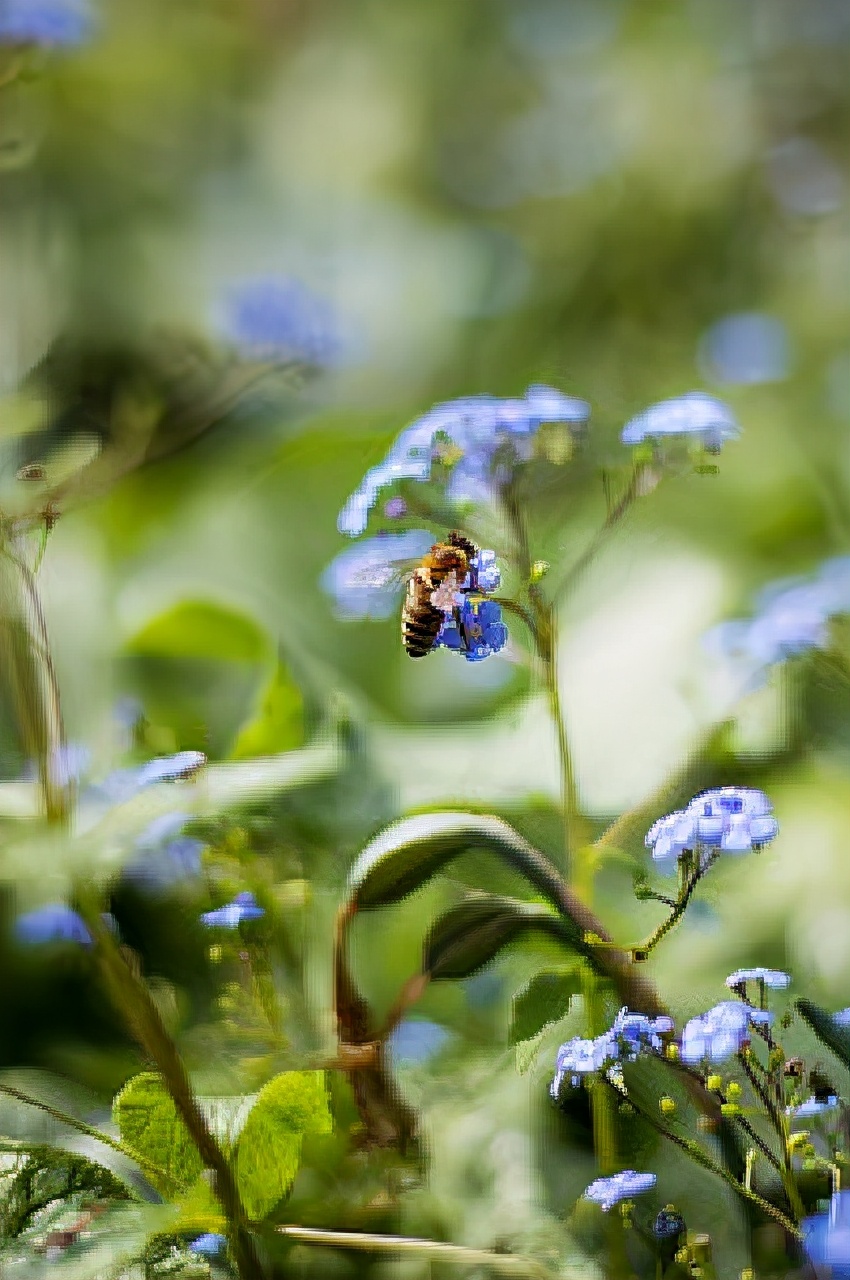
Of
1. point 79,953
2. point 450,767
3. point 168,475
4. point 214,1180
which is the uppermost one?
point 168,475

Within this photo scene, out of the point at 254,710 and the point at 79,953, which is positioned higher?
the point at 254,710

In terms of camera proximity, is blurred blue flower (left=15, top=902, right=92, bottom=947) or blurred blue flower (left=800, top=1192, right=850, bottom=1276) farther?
blurred blue flower (left=15, top=902, right=92, bottom=947)

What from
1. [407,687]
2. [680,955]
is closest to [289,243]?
[407,687]

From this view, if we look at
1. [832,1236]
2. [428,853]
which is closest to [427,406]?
[428,853]

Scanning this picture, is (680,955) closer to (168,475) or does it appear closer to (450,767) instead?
(450,767)

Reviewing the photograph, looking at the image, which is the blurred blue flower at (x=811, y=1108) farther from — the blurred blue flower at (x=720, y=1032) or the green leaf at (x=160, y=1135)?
the green leaf at (x=160, y=1135)

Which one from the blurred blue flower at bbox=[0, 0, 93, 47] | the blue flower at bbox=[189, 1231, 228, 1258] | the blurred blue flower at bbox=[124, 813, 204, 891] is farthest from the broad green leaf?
the blurred blue flower at bbox=[0, 0, 93, 47]

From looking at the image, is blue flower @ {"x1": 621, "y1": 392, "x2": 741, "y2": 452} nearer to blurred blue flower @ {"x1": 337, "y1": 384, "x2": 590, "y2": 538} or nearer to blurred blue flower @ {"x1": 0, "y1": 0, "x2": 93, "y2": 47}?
blurred blue flower @ {"x1": 337, "y1": 384, "x2": 590, "y2": 538}
